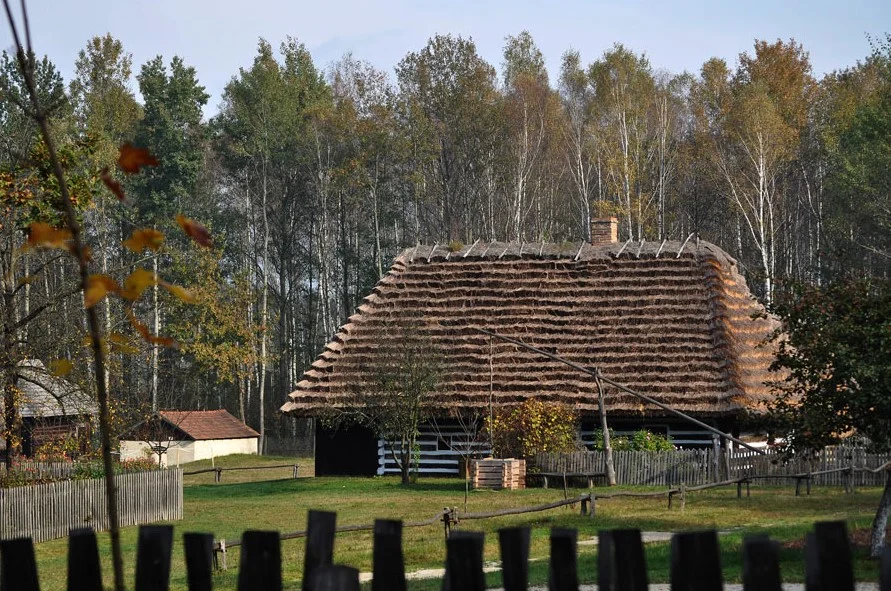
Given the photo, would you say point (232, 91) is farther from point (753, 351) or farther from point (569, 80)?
point (753, 351)

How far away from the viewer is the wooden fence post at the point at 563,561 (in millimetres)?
3164

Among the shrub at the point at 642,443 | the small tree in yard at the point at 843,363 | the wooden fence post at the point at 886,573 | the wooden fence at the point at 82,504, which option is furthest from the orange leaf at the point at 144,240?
the shrub at the point at 642,443

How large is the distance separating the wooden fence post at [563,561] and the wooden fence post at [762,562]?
45 centimetres

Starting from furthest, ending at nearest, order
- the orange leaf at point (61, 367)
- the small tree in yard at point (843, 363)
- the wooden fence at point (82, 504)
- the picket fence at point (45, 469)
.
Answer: the picket fence at point (45, 469), the wooden fence at point (82, 504), the small tree in yard at point (843, 363), the orange leaf at point (61, 367)

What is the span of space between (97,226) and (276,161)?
8864 mm

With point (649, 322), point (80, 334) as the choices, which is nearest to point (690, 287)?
point (649, 322)

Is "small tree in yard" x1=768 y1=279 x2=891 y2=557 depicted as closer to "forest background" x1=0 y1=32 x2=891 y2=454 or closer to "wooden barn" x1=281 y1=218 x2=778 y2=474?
"wooden barn" x1=281 y1=218 x2=778 y2=474

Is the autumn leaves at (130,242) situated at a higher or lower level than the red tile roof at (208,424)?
higher

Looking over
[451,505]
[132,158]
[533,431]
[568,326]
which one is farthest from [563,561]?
[568,326]

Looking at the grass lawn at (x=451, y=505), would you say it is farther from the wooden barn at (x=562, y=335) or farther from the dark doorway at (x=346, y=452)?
the wooden barn at (x=562, y=335)

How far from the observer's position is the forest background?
168ft

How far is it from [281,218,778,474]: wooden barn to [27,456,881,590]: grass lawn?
240 centimetres

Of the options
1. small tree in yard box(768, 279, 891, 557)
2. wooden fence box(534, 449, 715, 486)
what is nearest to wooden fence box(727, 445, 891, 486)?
wooden fence box(534, 449, 715, 486)

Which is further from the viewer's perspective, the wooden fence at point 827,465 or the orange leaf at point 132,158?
the wooden fence at point 827,465
